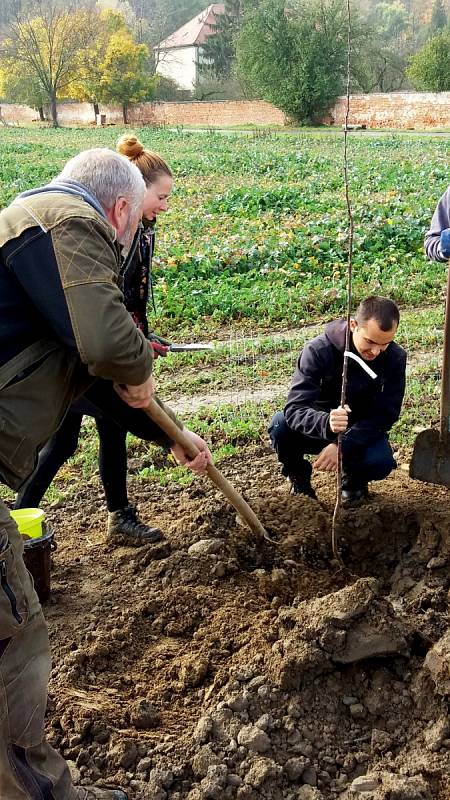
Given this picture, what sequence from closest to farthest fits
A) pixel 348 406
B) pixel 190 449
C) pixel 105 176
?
pixel 105 176 → pixel 190 449 → pixel 348 406

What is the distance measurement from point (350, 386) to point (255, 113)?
4848 cm

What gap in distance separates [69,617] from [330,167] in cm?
2029

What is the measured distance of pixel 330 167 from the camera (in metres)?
22.0

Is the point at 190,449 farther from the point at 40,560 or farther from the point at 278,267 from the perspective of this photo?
the point at 278,267

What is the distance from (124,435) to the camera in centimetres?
388

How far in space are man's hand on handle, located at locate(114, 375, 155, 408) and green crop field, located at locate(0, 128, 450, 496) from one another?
6.66 ft

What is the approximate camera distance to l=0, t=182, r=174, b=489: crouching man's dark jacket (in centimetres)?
206

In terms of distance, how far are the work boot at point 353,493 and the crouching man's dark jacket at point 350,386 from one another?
0.71 feet

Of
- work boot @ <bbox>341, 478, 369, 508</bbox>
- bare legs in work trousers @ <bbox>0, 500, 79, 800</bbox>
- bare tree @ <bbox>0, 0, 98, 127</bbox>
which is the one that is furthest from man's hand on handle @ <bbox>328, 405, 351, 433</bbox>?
bare tree @ <bbox>0, 0, 98, 127</bbox>

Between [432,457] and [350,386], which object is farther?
[350,386]

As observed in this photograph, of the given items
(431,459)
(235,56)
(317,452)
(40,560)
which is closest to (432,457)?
(431,459)

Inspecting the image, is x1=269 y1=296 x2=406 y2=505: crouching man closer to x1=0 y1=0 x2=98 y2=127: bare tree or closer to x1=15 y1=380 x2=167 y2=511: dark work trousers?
x1=15 y1=380 x2=167 y2=511: dark work trousers

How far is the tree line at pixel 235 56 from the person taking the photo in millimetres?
43125

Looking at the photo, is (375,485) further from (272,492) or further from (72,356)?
(72,356)
